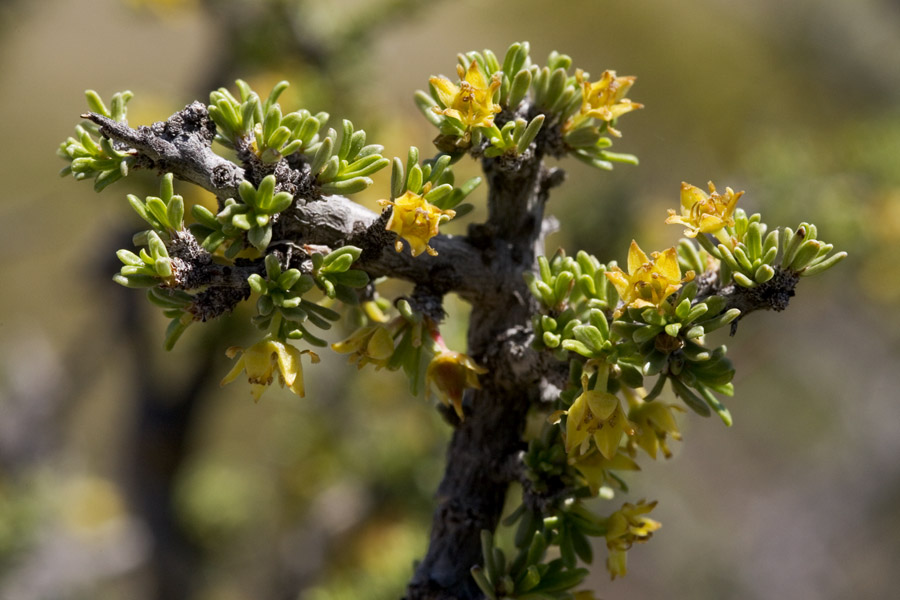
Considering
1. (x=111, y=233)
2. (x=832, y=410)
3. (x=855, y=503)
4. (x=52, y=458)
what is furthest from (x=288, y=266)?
(x=832, y=410)

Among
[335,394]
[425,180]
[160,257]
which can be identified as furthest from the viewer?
[335,394]

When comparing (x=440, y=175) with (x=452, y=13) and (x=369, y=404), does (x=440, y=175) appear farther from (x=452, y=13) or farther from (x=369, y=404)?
(x=452, y=13)

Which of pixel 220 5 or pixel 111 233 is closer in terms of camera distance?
pixel 220 5

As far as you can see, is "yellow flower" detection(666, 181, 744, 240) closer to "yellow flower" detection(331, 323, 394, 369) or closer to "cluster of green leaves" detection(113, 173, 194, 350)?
"yellow flower" detection(331, 323, 394, 369)

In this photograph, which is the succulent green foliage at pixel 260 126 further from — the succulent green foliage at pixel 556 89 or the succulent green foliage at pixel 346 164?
the succulent green foliage at pixel 556 89

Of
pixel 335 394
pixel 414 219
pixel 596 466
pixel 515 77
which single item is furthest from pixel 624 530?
pixel 335 394

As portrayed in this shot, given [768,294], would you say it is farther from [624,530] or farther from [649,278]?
[624,530]
